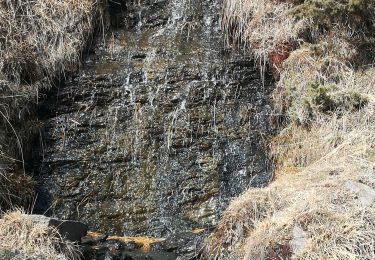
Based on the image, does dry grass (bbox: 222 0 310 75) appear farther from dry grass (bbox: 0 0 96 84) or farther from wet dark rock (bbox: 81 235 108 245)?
wet dark rock (bbox: 81 235 108 245)

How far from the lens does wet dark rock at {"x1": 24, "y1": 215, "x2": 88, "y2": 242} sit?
5047 millimetres

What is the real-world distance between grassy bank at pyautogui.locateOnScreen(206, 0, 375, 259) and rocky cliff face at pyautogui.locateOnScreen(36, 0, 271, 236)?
44cm

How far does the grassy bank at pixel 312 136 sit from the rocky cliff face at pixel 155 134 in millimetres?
436

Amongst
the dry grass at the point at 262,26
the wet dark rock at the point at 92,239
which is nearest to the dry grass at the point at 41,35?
the dry grass at the point at 262,26

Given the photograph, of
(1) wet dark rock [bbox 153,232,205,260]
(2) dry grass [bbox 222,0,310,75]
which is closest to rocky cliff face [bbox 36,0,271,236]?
(2) dry grass [bbox 222,0,310,75]

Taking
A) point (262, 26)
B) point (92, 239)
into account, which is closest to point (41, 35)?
point (262, 26)

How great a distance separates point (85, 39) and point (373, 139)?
14.6ft

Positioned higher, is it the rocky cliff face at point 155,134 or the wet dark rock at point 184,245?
the rocky cliff face at point 155,134

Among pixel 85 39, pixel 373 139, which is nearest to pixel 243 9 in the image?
pixel 85 39

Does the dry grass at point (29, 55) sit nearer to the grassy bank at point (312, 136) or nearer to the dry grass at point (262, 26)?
the dry grass at point (262, 26)

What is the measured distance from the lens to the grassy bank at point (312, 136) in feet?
13.8

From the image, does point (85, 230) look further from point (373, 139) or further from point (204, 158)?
point (373, 139)

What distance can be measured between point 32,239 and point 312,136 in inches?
132

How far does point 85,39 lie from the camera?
26.1 ft
